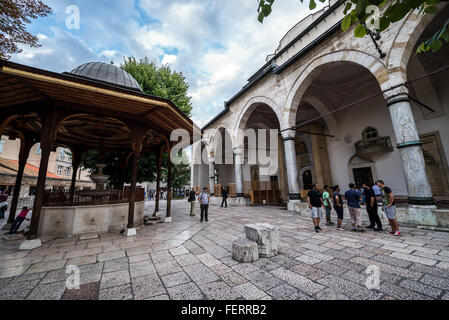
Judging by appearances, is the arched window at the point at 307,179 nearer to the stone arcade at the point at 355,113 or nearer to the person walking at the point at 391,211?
the stone arcade at the point at 355,113

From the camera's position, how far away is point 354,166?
11805 millimetres

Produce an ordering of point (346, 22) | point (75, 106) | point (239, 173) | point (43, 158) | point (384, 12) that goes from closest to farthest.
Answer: point (384, 12)
point (346, 22)
point (43, 158)
point (75, 106)
point (239, 173)

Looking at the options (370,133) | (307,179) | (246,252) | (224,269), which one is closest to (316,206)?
(246,252)

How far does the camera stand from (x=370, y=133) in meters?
11.2

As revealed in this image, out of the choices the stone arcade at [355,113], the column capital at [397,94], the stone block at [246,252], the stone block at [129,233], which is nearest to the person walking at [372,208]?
the stone arcade at [355,113]

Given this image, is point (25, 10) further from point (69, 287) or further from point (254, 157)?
point (254, 157)

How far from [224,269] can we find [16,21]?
7982 millimetres

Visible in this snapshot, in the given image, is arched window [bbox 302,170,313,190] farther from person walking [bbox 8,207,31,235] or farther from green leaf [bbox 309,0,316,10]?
person walking [bbox 8,207,31,235]

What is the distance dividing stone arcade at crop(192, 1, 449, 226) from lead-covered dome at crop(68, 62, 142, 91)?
7458 millimetres

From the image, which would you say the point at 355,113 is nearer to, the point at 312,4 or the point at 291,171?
the point at 291,171

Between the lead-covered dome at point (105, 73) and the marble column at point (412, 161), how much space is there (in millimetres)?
10007

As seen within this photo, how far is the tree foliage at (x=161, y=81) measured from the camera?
11.3 m
